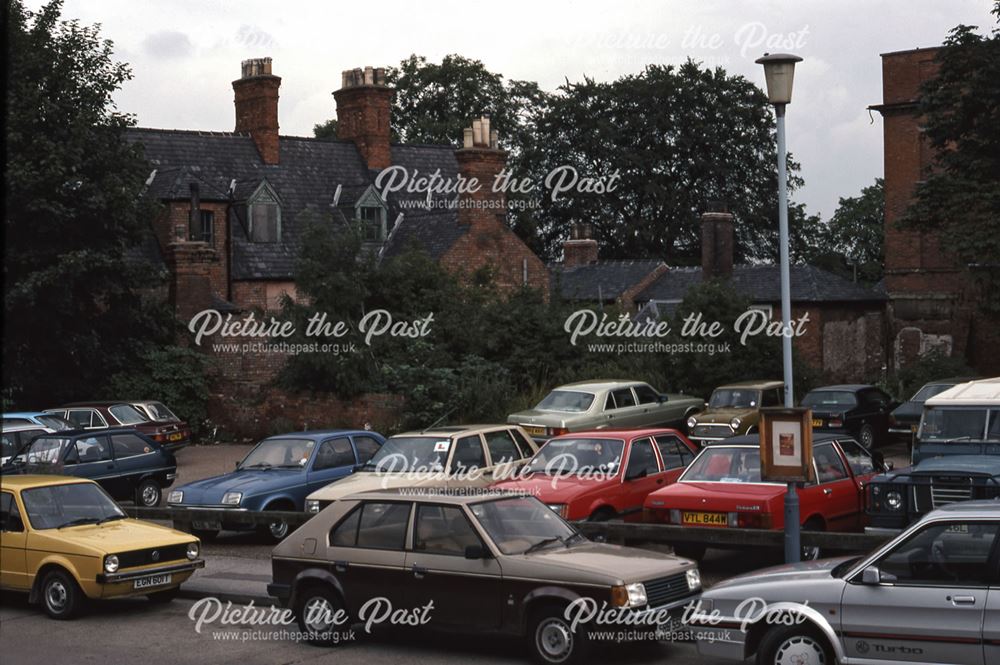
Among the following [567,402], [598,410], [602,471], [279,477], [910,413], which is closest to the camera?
[602,471]

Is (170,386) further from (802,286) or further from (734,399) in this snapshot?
(802,286)

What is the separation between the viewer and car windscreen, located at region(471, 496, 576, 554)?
11.8 meters

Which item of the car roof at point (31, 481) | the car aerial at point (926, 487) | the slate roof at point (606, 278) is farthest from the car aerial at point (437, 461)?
the slate roof at point (606, 278)

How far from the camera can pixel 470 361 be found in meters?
31.9

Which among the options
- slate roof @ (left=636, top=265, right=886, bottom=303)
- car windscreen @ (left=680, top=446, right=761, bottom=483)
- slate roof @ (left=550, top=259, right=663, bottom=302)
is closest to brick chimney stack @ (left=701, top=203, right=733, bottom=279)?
slate roof @ (left=636, top=265, right=886, bottom=303)

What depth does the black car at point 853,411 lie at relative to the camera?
29141mm

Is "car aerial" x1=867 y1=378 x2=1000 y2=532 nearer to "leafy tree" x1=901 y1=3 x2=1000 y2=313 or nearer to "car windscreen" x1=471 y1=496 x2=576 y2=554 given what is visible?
"car windscreen" x1=471 y1=496 x2=576 y2=554

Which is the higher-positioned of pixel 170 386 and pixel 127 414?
pixel 170 386

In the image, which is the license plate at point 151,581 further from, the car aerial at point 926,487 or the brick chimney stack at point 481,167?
the brick chimney stack at point 481,167

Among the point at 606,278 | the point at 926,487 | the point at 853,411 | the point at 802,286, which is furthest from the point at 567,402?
the point at 606,278

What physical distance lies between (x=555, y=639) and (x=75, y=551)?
593 centimetres

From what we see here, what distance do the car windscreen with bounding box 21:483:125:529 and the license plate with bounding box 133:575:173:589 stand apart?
50.1 inches

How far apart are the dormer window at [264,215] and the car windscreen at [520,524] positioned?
34.4 metres

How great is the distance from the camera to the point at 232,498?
18.6 metres
